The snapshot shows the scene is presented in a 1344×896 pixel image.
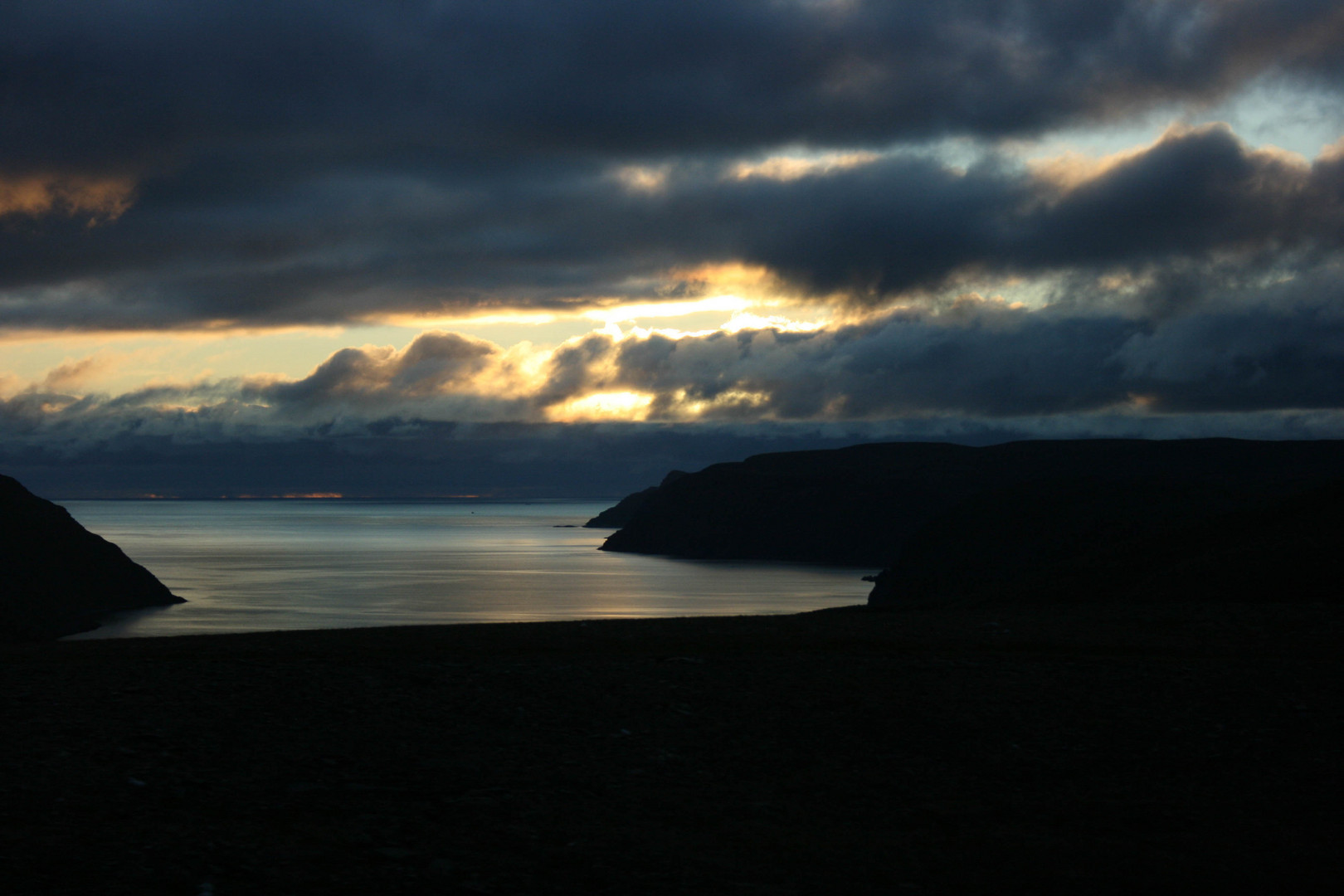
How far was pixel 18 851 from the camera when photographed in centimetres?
971

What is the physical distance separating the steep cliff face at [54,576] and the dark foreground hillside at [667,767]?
8534 centimetres

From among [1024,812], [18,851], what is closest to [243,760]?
[18,851]

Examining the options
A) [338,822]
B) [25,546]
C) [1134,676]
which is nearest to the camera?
[338,822]

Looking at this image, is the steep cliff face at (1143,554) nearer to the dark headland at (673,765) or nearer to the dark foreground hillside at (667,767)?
the dark headland at (673,765)

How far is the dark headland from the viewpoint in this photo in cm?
1032

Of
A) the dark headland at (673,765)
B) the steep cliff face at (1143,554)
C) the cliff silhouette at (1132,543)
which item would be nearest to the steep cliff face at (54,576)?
the cliff silhouette at (1132,543)

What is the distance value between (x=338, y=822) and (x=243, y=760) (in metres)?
2.81

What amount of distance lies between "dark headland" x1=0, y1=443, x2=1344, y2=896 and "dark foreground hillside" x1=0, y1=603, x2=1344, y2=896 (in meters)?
0.05

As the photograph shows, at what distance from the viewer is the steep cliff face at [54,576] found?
331ft

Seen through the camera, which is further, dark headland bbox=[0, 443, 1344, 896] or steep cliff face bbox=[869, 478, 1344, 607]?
steep cliff face bbox=[869, 478, 1344, 607]

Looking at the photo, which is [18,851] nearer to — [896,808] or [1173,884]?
[896,808]

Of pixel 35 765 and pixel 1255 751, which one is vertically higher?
pixel 35 765

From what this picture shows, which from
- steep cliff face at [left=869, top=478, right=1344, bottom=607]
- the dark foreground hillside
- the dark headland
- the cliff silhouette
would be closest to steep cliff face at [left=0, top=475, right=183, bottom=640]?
the cliff silhouette

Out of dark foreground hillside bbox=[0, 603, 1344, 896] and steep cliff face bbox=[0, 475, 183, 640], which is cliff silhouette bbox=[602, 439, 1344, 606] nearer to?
dark foreground hillside bbox=[0, 603, 1344, 896]
